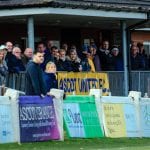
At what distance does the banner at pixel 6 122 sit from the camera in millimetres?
15047

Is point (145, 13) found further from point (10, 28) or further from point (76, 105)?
point (76, 105)

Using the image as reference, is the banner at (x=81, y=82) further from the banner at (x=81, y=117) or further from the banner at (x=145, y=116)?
the banner at (x=81, y=117)

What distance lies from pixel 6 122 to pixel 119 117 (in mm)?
4058

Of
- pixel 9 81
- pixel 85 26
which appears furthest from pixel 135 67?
pixel 9 81

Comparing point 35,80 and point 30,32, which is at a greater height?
point 30,32

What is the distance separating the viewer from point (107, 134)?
1766 cm

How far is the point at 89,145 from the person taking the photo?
15641mm

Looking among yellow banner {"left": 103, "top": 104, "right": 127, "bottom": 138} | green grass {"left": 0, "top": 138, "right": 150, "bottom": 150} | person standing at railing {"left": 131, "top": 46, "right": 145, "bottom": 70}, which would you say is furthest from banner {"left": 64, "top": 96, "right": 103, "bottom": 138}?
person standing at railing {"left": 131, "top": 46, "right": 145, "bottom": 70}

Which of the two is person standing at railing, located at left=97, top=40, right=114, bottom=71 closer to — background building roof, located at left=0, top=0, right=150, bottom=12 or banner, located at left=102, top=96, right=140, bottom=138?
background building roof, located at left=0, top=0, right=150, bottom=12

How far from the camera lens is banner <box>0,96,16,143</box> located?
15047 millimetres

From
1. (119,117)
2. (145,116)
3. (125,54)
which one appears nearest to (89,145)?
(119,117)

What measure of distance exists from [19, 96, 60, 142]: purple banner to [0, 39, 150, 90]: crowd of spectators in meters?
1.21

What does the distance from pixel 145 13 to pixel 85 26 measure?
3.85 metres

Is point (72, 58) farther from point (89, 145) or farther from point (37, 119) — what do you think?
point (89, 145)
